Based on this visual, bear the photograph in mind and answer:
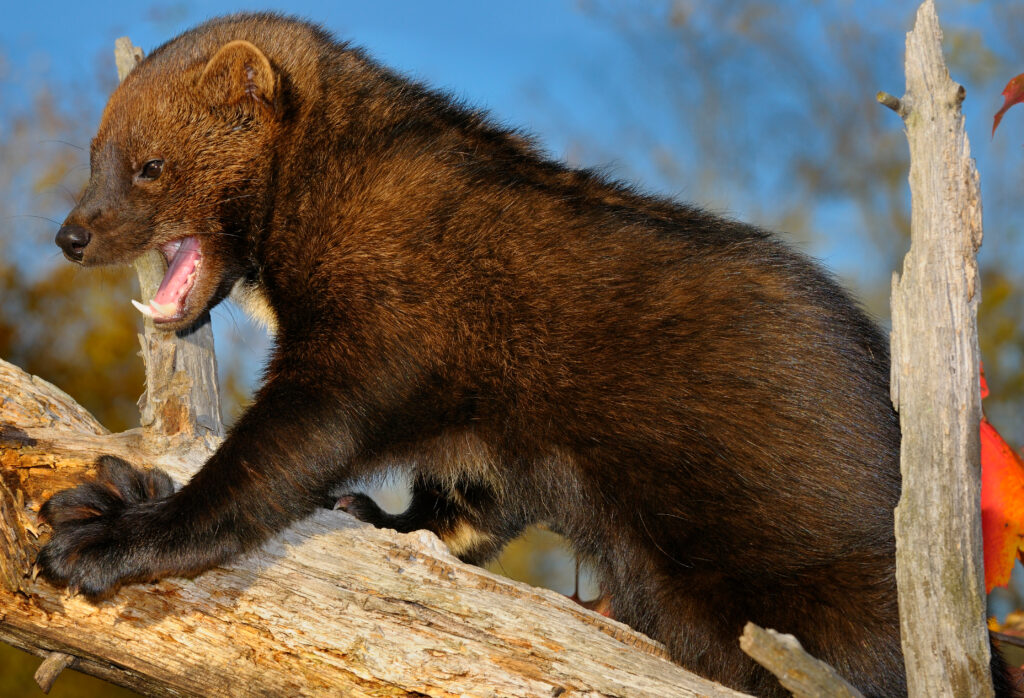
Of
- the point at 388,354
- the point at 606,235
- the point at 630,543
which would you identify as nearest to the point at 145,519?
the point at 388,354

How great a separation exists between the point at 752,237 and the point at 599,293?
0.69m

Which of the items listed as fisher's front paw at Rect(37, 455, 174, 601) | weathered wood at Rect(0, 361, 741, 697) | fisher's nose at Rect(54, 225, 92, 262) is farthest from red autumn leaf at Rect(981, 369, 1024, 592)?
fisher's nose at Rect(54, 225, 92, 262)

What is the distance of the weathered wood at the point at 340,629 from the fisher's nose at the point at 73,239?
0.92m

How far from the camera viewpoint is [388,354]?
11.7ft

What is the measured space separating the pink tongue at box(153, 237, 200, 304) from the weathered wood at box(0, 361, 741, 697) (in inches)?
38.0

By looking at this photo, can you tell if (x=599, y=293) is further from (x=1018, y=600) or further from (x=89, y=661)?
(x=1018, y=600)

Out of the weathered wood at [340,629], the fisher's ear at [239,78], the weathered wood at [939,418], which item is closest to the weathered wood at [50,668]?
the weathered wood at [340,629]

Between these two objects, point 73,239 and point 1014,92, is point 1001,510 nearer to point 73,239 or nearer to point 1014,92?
point 1014,92

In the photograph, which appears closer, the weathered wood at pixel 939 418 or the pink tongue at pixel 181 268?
the weathered wood at pixel 939 418

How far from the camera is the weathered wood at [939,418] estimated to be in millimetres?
2674

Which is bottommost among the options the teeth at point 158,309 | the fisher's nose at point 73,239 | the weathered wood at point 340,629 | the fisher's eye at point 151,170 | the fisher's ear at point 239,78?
the weathered wood at point 340,629

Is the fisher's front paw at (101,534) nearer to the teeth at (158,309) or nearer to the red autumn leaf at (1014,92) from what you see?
the teeth at (158,309)

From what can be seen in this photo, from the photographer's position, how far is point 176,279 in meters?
4.04

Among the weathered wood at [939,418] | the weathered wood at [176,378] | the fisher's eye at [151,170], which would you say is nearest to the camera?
the weathered wood at [939,418]
